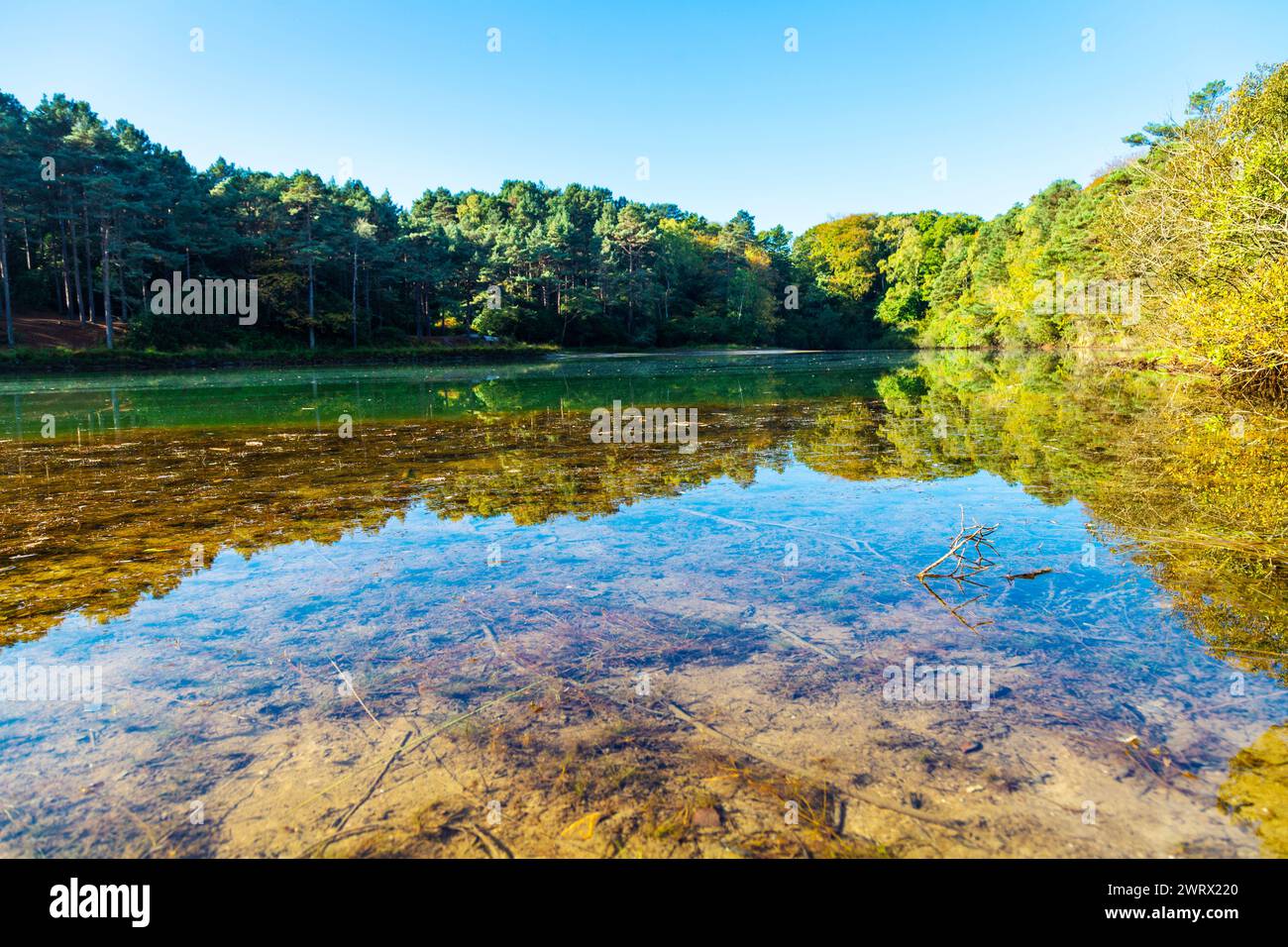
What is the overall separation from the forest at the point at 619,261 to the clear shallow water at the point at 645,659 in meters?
6.55

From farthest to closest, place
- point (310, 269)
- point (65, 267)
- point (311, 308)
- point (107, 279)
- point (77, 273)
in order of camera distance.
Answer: point (311, 308), point (310, 269), point (65, 267), point (77, 273), point (107, 279)

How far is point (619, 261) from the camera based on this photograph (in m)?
62.3

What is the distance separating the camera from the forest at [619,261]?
13.8 meters

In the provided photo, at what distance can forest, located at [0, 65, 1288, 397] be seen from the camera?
1377 centimetres

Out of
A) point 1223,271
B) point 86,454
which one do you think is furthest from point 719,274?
point 86,454

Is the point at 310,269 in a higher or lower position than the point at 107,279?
higher

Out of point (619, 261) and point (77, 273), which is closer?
point (77, 273)

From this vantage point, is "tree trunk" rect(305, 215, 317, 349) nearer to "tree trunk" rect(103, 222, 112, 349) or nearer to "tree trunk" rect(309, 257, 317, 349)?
"tree trunk" rect(309, 257, 317, 349)

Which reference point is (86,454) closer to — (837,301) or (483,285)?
(483,285)

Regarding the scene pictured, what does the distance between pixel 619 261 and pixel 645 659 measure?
6174 cm

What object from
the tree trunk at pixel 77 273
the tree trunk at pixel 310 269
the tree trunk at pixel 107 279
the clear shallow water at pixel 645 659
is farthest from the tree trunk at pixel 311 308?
the clear shallow water at pixel 645 659

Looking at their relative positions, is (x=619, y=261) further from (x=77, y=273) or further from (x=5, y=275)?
(x=5, y=275)

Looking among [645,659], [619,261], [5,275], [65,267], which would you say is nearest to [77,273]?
[65,267]
